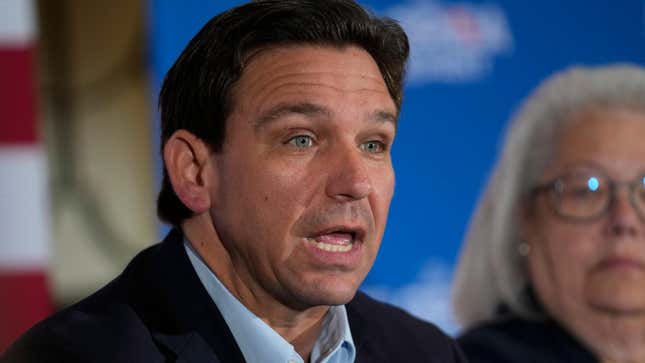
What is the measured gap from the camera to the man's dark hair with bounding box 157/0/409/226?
1.59 metres

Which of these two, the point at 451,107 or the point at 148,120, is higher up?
the point at 451,107

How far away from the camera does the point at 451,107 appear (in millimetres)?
2846

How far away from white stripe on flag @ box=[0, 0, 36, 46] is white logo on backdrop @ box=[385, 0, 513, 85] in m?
1.05

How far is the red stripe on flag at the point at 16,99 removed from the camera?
2.15 meters

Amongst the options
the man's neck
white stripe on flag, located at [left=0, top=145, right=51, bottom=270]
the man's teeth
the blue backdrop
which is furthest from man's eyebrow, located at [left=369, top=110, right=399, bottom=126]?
the blue backdrop

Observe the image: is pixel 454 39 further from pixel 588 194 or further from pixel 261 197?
pixel 261 197

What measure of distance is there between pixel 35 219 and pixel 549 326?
1.17 metres

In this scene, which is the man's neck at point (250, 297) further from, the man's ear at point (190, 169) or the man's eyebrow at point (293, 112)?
the man's eyebrow at point (293, 112)

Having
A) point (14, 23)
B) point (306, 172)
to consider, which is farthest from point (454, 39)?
point (306, 172)

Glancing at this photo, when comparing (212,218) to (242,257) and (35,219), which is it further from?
(35,219)

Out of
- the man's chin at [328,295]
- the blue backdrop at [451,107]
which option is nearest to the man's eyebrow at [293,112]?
the man's chin at [328,295]

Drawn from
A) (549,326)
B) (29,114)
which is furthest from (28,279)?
(549,326)

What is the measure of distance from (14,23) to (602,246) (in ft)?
4.35

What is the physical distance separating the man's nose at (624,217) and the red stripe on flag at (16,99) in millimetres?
1241
